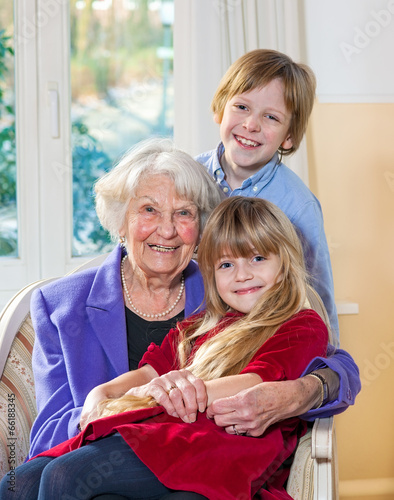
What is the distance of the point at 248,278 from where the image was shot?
5.22 ft

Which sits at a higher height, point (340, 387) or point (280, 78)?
point (280, 78)

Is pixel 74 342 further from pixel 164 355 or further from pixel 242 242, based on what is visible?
pixel 242 242

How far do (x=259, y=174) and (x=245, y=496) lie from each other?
3.47 ft

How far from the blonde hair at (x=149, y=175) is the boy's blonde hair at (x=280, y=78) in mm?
335

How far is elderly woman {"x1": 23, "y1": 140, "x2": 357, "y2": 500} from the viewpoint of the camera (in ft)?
5.77

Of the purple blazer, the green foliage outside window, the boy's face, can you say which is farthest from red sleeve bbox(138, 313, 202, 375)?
the green foliage outside window

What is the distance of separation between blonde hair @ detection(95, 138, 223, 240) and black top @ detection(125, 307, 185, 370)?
261 millimetres

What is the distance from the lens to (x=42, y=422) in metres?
1.73

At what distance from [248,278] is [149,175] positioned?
0.44 meters

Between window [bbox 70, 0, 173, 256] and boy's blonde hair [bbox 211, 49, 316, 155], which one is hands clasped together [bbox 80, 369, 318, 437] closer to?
boy's blonde hair [bbox 211, 49, 316, 155]

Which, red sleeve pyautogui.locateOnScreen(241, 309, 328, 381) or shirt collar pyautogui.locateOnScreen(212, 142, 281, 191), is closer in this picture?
red sleeve pyautogui.locateOnScreen(241, 309, 328, 381)

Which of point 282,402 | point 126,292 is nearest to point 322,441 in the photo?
point 282,402

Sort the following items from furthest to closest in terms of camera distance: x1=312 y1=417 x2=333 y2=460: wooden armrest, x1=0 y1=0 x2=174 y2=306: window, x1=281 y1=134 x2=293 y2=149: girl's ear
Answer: x1=0 y1=0 x2=174 y2=306: window
x1=281 y1=134 x2=293 y2=149: girl's ear
x1=312 y1=417 x2=333 y2=460: wooden armrest

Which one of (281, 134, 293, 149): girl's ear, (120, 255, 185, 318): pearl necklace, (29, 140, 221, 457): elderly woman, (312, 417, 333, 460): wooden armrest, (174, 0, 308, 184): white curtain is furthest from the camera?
(174, 0, 308, 184): white curtain
